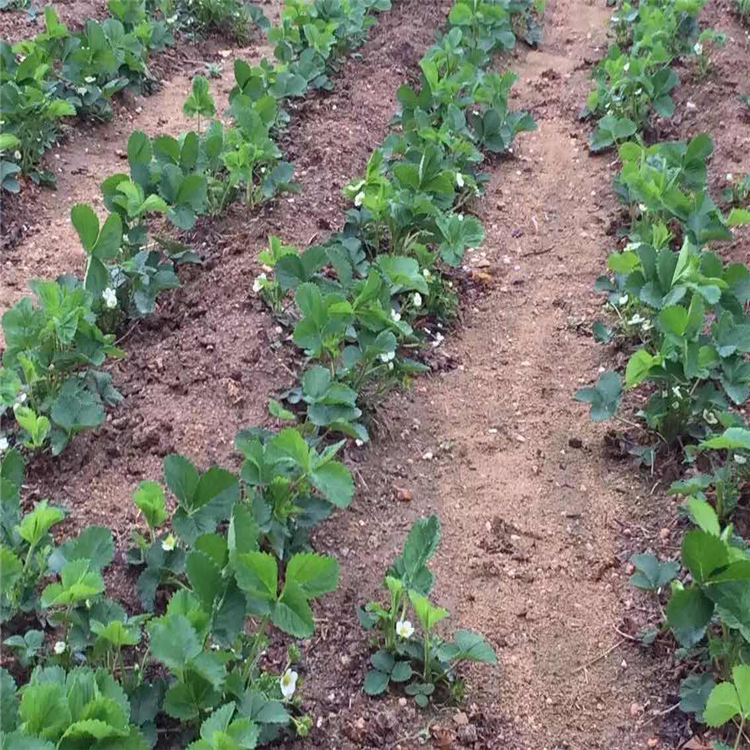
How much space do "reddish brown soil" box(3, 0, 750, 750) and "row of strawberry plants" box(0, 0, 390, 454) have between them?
133mm

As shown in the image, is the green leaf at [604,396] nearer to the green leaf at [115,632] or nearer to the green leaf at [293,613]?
the green leaf at [293,613]

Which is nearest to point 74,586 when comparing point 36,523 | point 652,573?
point 36,523

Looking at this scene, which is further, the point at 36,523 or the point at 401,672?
the point at 401,672

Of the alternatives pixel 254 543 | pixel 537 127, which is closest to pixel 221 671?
pixel 254 543

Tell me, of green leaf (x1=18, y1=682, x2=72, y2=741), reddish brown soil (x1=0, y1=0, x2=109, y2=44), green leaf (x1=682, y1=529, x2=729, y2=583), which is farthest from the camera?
reddish brown soil (x1=0, y1=0, x2=109, y2=44)

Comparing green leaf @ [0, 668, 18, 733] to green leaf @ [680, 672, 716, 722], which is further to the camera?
green leaf @ [680, 672, 716, 722]

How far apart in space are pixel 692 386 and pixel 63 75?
3919 millimetres

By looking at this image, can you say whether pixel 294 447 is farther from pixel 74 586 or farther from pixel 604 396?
pixel 604 396

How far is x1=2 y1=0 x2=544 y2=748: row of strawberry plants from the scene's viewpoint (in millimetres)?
1938

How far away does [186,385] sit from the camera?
3.31m

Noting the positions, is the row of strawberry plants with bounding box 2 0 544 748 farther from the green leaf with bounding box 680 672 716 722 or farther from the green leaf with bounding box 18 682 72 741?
the green leaf with bounding box 680 672 716 722

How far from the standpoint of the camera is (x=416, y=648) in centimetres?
245

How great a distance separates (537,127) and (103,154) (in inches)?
102

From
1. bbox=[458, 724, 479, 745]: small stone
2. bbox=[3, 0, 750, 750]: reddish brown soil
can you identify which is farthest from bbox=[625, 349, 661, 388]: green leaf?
bbox=[458, 724, 479, 745]: small stone
